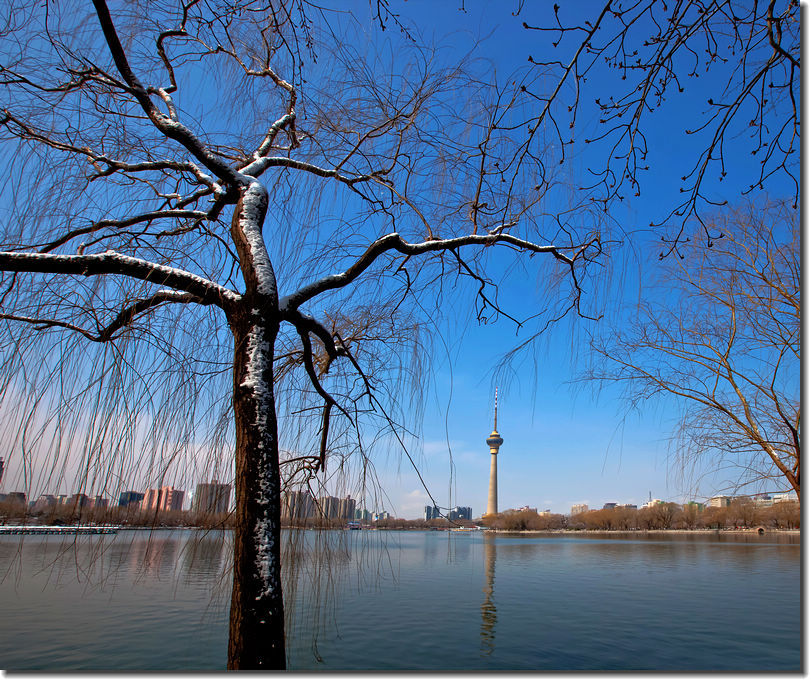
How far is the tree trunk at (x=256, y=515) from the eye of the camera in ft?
7.38

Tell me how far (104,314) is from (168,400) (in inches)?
21.5

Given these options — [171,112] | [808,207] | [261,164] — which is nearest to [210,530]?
[261,164]

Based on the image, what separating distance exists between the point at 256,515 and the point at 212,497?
0.66 meters

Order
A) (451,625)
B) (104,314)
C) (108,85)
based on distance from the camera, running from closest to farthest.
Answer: (104,314) → (108,85) → (451,625)

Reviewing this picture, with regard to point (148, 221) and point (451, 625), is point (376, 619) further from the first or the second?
point (148, 221)

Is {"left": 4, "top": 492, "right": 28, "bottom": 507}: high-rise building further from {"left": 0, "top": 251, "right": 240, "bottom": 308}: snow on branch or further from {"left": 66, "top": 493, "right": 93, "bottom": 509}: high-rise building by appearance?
{"left": 0, "top": 251, "right": 240, "bottom": 308}: snow on branch

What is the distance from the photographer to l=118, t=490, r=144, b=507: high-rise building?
2.54m

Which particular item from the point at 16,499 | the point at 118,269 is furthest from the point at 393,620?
the point at 118,269

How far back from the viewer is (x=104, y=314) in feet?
8.67

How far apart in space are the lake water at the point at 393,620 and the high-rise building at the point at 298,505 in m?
0.15

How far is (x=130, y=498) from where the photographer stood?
2578 millimetres

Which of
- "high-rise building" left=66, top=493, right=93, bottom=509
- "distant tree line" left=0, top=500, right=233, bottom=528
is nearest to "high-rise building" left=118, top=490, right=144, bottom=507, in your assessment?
"distant tree line" left=0, top=500, right=233, bottom=528

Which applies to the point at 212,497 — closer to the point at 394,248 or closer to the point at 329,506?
the point at 329,506

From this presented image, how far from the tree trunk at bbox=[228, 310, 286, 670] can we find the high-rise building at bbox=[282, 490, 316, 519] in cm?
84
